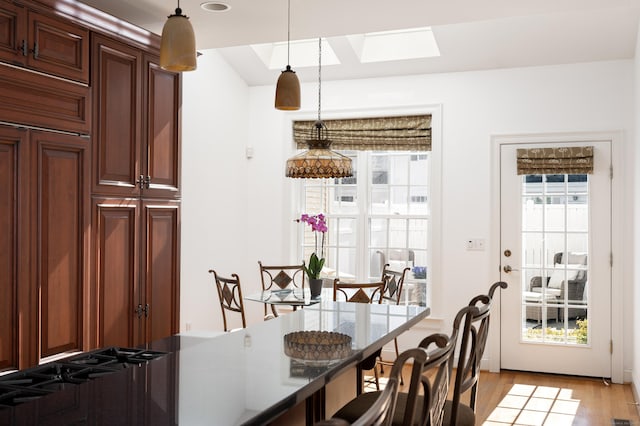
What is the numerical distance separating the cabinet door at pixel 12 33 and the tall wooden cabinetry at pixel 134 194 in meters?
0.44

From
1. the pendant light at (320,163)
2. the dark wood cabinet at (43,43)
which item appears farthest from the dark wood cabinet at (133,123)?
the pendant light at (320,163)

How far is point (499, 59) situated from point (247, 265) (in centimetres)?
306

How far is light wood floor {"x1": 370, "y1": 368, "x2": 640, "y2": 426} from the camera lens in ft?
13.9

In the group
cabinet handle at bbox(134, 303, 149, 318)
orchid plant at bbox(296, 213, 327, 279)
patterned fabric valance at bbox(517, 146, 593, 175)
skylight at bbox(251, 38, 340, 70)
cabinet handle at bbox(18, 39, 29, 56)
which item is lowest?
cabinet handle at bbox(134, 303, 149, 318)

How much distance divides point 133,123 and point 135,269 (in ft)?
2.63

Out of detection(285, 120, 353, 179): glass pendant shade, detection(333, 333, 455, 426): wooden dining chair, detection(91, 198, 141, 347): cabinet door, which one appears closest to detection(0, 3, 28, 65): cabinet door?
detection(91, 198, 141, 347): cabinet door

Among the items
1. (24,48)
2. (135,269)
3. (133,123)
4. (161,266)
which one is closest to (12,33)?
(24,48)

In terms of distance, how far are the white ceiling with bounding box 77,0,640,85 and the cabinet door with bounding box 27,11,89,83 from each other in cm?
56

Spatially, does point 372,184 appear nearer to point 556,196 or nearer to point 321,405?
point 556,196

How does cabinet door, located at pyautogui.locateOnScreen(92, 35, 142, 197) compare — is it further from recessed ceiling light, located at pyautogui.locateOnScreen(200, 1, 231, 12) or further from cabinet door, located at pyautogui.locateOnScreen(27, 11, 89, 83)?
recessed ceiling light, located at pyautogui.locateOnScreen(200, 1, 231, 12)

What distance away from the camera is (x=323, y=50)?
5828 millimetres

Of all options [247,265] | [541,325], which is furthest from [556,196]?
[247,265]

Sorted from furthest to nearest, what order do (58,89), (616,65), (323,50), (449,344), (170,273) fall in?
(323,50) < (616,65) < (170,273) < (58,89) < (449,344)

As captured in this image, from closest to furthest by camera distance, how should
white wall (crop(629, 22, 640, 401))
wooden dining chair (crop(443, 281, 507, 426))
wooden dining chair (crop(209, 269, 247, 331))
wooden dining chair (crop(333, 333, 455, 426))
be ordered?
wooden dining chair (crop(333, 333, 455, 426)) → wooden dining chair (crop(443, 281, 507, 426)) → wooden dining chair (crop(209, 269, 247, 331)) → white wall (crop(629, 22, 640, 401))
